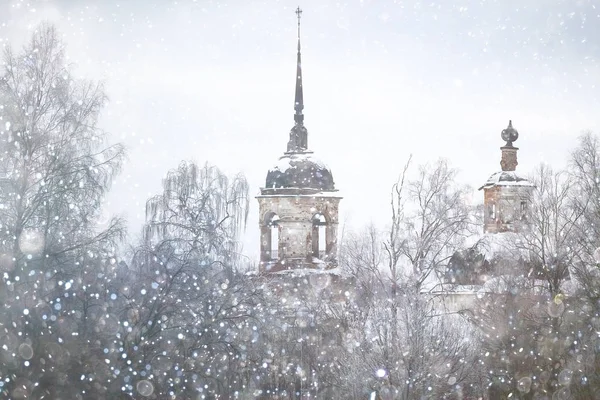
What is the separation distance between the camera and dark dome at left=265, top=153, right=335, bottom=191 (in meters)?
28.3

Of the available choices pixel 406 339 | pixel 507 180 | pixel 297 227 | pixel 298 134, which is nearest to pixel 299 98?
pixel 298 134

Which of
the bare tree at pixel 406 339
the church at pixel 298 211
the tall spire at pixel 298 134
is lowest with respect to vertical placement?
the bare tree at pixel 406 339

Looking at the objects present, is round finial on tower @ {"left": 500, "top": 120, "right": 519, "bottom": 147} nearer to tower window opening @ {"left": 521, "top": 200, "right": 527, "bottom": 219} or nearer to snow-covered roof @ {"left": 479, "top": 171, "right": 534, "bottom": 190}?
snow-covered roof @ {"left": 479, "top": 171, "right": 534, "bottom": 190}

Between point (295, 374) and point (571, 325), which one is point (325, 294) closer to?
point (295, 374)

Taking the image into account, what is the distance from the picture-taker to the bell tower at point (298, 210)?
92.8 feet

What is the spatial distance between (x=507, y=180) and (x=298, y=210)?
33.5ft

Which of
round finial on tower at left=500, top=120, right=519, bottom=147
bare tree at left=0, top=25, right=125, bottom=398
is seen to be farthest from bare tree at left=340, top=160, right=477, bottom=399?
round finial on tower at left=500, top=120, right=519, bottom=147

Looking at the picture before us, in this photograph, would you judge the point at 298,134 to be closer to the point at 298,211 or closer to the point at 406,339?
the point at 298,211

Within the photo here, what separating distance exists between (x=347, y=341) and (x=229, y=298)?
4577 mm

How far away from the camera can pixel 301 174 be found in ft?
92.7

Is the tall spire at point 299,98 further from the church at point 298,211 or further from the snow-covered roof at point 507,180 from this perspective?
the snow-covered roof at point 507,180

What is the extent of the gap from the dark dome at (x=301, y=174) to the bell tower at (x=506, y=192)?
336 inches

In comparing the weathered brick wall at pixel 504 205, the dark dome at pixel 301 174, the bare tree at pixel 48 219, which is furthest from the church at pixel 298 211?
the bare tree at pixel 48 219

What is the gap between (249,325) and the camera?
20.7 metres
